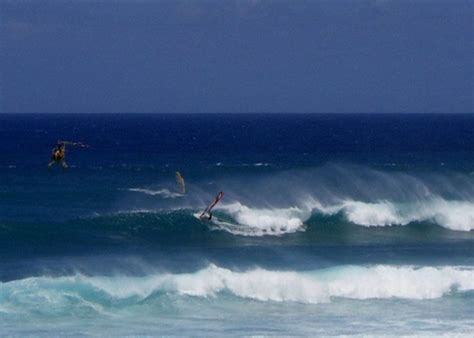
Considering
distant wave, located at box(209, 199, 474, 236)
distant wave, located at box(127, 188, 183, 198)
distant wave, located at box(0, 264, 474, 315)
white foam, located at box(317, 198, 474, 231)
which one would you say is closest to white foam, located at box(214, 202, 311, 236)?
distant wave, located at box(209, 199, 474, 236)

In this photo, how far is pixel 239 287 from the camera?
22.8 metres

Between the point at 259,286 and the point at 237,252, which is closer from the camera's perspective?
the point at 259,286

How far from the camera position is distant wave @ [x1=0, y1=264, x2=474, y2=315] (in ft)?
71.2

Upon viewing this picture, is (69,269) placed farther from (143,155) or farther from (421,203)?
(143,155)

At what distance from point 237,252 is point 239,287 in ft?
16.6

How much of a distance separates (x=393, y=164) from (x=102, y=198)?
25.2m

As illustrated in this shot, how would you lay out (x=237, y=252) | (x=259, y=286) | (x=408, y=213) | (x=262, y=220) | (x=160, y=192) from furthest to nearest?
(x=160, y=192), (x=408, y=213), (x=262, y=220), (x=237, y=252), (x=259, y=286)

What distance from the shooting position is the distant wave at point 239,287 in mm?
21688

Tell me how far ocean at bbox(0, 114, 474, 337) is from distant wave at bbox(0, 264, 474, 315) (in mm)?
49

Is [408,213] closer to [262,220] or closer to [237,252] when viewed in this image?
[262,220]

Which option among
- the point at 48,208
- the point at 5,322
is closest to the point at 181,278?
the point at 5,322

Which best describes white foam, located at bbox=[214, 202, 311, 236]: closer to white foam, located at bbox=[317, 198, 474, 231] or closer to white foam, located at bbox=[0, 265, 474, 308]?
white foam, located at bbox=[317, 198, 474, 231]

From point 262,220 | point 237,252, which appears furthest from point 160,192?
point 237,252

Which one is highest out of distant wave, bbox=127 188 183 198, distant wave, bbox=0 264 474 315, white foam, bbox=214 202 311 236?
distant wave, bbox=127 188 183 198
